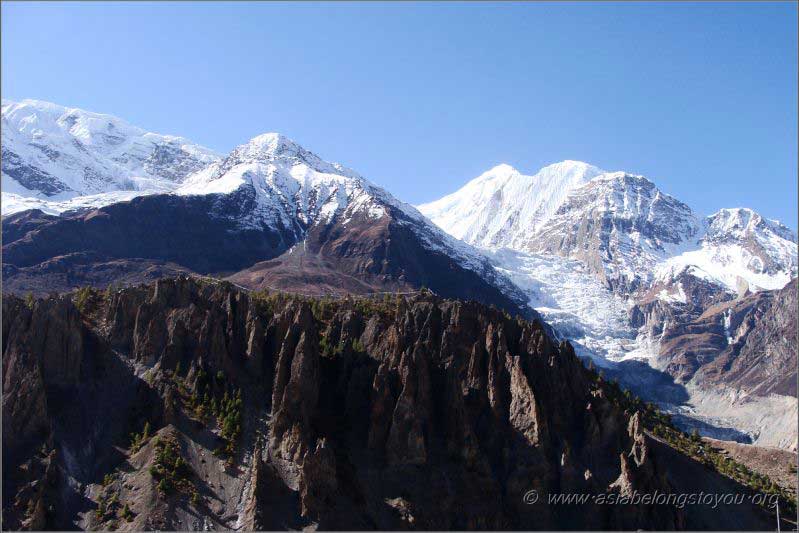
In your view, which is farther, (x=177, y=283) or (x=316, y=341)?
(x=177, y=283)

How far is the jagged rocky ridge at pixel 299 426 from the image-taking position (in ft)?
324

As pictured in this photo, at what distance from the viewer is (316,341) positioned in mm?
124125

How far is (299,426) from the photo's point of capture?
108062mm

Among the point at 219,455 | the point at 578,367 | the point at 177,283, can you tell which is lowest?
the point at 219,455

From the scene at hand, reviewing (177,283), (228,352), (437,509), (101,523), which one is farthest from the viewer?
(177,283)

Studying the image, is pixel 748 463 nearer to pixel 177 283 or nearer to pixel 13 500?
pixel 177 283

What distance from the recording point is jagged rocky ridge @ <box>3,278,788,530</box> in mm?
98625

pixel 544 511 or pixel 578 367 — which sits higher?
pixel 578 367

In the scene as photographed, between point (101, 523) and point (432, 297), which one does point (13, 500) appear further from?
point (432, 297)

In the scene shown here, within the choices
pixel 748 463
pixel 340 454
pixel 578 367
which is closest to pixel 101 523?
pixel 340 454

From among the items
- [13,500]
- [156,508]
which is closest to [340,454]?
[156,508]

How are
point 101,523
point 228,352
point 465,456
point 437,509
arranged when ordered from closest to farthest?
point 101,523 < point 437,509 < point 465,456 < point 228,352

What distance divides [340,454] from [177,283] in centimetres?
4514

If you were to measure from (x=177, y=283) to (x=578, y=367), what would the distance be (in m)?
72.0
